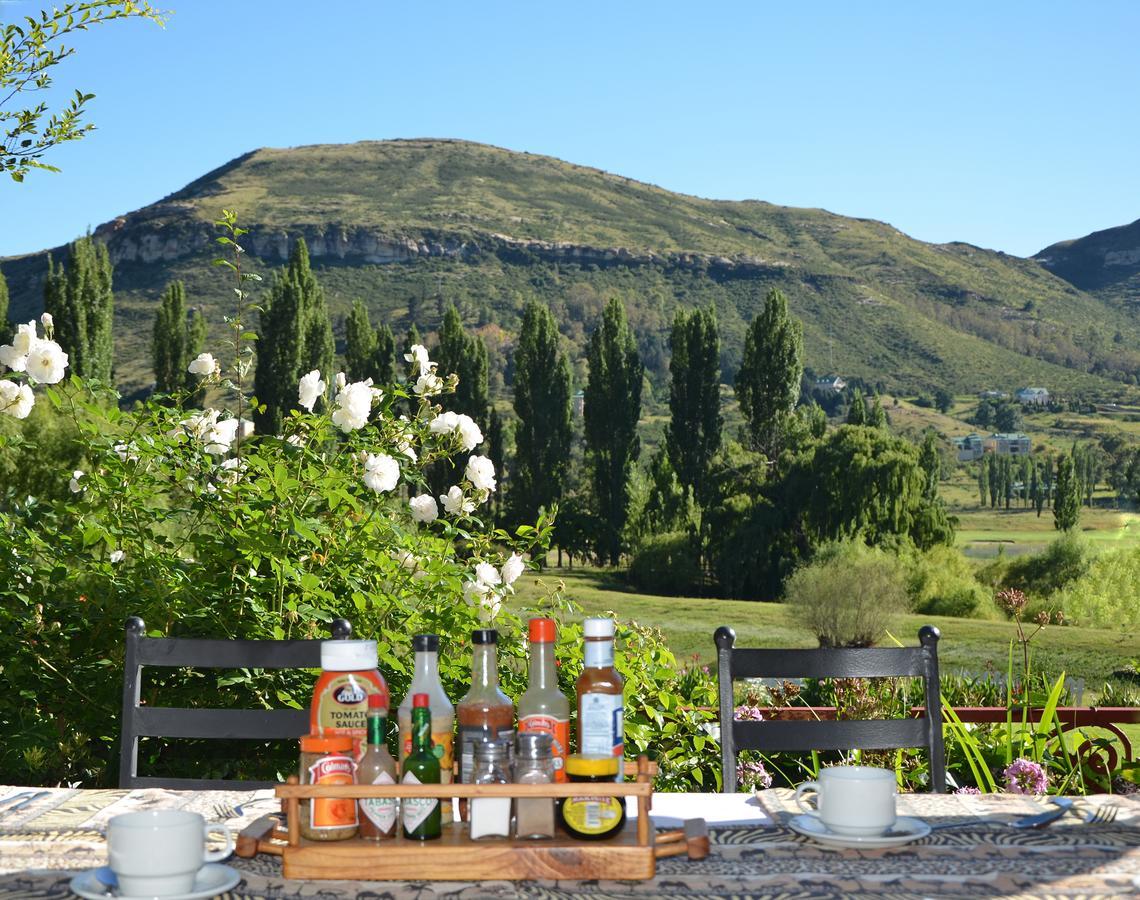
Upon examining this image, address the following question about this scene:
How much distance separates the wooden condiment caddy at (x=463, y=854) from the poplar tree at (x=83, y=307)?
26.5 m

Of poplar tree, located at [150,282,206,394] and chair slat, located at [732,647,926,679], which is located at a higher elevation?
poplar tree, located at [150,282,206,394]

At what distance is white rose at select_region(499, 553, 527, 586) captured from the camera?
9.25ft

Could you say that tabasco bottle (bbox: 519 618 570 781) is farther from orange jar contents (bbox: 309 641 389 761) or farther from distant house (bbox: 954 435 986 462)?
distant house (bbox: 954 435 986 462)

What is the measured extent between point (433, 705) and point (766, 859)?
412 millimetres

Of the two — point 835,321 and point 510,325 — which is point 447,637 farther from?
point 835,321

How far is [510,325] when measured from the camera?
2665 inches

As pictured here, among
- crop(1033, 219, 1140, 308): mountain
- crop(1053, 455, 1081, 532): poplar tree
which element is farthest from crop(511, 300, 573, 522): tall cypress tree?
crop(1033, 219, 1140, 308): mountain

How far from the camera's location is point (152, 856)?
112 centimetres

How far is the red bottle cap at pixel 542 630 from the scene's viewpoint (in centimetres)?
122

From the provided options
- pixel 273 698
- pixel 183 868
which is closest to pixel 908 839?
pixel 183 868

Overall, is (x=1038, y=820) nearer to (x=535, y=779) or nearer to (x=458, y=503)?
(x=535, y=779)

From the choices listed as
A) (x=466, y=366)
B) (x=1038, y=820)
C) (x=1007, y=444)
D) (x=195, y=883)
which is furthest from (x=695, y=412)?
(x=1007, y=444)

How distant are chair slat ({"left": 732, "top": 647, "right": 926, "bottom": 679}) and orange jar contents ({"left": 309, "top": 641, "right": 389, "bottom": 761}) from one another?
0.84 m

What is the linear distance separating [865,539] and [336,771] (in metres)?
27.1
